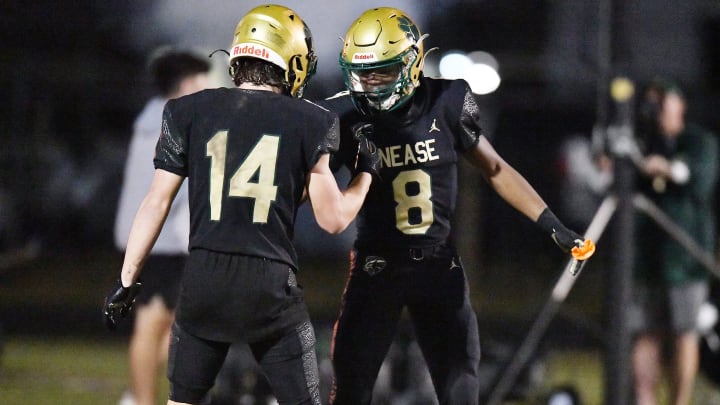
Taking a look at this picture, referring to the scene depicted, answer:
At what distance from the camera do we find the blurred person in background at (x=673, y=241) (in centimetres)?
486

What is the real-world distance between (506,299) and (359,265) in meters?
4.05

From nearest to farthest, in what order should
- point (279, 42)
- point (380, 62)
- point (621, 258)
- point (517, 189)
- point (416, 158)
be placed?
point (279, 42), point (380, 62), point (416, 158), point (517, 189), point (621, 258)

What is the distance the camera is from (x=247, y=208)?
105 inches

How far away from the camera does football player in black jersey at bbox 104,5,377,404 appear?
2672 millimetres

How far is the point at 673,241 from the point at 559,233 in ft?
6.09

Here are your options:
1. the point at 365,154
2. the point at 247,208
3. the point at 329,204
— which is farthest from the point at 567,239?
the point at 247,208

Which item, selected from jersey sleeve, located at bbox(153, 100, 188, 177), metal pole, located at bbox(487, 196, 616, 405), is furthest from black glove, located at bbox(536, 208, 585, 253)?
metal pole, located at bbox(487, 196, 616, 405)

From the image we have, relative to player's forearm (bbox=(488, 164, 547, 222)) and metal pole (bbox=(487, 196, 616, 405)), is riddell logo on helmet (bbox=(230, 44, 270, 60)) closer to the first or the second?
player's forearm (bbox=(488, 164, 547, 222))

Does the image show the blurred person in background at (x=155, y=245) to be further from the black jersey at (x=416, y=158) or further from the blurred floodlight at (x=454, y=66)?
the black jersey at (x=416, y=158)

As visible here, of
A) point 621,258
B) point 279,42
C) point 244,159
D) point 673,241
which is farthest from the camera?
point 673,241

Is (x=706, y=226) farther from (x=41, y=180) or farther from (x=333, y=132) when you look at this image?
(x=41, y=180)

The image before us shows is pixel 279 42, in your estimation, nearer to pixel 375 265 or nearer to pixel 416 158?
pixel 416 158

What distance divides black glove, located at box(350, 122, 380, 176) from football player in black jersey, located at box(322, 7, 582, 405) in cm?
16

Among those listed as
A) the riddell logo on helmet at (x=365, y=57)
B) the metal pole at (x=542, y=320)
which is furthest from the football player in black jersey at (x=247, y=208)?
the metal pole at (x=542, y=320)
